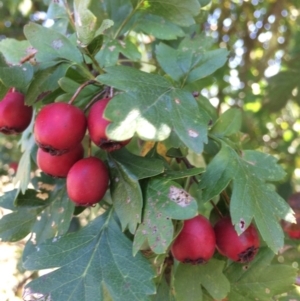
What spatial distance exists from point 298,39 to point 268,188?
4.50 feet

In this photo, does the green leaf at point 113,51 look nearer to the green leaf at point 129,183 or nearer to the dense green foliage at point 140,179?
the dense green foliage at point 140,179

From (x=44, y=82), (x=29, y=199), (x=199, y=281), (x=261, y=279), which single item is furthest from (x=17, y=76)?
(x=261, y=279)

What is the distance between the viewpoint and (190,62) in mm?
1203

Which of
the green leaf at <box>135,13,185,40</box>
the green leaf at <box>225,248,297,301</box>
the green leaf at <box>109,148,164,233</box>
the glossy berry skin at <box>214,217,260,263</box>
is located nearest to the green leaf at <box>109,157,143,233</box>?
the green leaf at <box>109,148,164,233</box>

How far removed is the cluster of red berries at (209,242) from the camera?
1015mm

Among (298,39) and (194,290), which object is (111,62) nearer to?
(194,290)

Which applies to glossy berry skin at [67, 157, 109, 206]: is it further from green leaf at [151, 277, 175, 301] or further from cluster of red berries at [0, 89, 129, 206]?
green leaf at [151, 277, 175, 301]

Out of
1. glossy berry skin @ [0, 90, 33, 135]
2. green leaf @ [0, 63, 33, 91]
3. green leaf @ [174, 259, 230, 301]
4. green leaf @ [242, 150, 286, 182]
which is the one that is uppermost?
green leaf @ [0, 63, 33, 91]

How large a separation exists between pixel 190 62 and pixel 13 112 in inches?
18.2

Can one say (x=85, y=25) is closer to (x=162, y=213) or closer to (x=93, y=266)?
(x=162, y=213)

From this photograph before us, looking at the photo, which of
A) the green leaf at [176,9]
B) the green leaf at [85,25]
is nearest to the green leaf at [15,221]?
the green leaf at [85,25]

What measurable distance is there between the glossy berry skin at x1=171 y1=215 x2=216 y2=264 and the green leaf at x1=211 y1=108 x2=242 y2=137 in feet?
0.86

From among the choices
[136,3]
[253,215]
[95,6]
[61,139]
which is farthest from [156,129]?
[95,6]

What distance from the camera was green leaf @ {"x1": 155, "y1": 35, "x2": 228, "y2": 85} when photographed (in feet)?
3.87
